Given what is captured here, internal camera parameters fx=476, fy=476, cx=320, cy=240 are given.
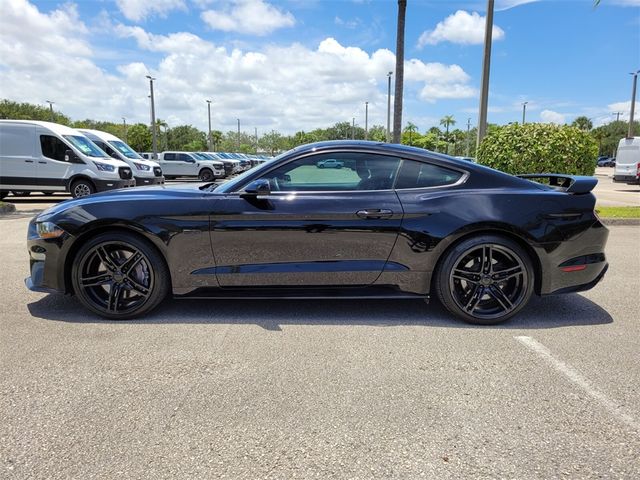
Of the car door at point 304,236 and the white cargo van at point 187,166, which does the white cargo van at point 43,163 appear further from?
the white cargo van at point 187,166

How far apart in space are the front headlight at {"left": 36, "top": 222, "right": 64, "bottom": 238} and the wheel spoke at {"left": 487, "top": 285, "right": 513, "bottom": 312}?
3428 mm

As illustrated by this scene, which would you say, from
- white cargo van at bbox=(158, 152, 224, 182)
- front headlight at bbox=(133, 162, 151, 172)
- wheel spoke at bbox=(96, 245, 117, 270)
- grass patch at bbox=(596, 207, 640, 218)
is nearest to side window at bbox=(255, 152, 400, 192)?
wheel spoke at bbox=(96, 245, 117, 270)

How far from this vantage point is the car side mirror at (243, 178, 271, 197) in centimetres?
359

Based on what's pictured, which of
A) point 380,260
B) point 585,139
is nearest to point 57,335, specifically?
point 380,260

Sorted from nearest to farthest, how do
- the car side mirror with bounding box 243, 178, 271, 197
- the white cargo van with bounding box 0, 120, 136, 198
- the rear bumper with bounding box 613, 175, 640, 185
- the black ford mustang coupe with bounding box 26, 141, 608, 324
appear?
1. the car side mirror with bounding box 243, 178, 271, 197
2. the black ford mustang coupe with bounding box 26, 141, 608, 324
3. the white cargo van with bounding box 0, 120, 136, 198
4. the rear bumper with bounding box 613, 175, 640, 185

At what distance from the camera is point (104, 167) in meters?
13.1

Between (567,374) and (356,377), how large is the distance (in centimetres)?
133

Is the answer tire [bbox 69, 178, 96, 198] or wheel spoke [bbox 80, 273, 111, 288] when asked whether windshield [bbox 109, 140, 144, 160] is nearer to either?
tire [bbox 69, 178, 96, 198]

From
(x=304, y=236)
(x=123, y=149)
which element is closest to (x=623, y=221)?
(x=304, y=236)

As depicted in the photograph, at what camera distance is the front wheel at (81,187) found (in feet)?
42.6

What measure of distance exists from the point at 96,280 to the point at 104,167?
10.5 metres

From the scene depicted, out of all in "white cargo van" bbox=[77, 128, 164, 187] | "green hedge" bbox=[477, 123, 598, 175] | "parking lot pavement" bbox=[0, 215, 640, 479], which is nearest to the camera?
"parking lot pavement" bbox=[0, 215, 640, 479]

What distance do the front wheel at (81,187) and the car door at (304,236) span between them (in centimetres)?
1091

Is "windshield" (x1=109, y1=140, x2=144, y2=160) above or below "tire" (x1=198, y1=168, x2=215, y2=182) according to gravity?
above
